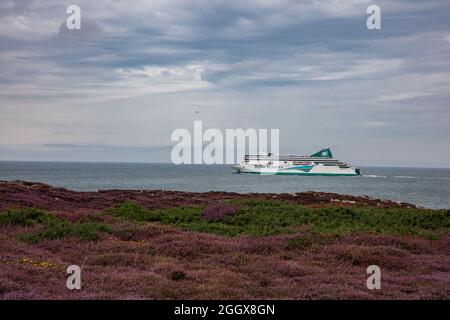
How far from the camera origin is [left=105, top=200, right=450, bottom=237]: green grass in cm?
2309

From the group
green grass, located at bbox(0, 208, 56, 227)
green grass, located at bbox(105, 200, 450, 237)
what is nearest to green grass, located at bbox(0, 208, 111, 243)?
green grass, located at bbox(0, 208, 56, 227)

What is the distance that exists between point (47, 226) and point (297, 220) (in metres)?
13.1

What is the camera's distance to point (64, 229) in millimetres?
19031

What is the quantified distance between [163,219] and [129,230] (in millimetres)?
6417

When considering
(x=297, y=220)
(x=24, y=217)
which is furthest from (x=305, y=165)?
(x=24, y=217)

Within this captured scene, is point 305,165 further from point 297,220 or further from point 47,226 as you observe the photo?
point 47,226

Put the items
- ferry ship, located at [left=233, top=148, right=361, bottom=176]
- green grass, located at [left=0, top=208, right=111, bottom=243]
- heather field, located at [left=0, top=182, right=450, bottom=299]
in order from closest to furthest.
Answer: 1. heather field, located at [left=0, top=182, right=450, bottom=299]
2. green grass, located at [left=0, top=208, right=111, bottom=243]
3. ferry ship, located at [left=233, top=148, right=361, bottom=176]

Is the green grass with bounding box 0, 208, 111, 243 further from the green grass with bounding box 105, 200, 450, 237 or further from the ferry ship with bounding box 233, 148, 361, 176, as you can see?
the ferry ship with bounding box 233, 148, 361, 176

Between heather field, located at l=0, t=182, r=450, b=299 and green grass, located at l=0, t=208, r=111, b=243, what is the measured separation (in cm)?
5
